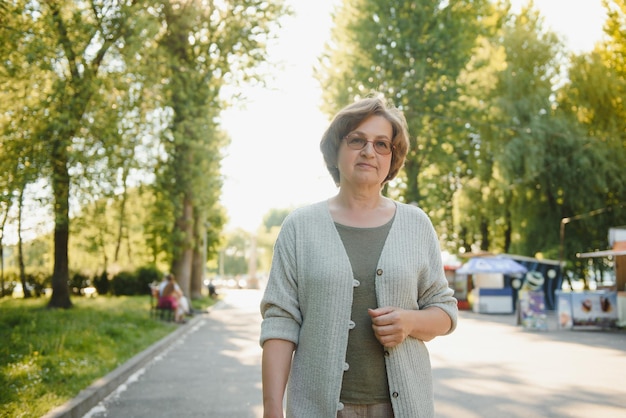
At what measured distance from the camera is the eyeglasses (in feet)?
9.02

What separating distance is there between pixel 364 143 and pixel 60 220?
59.1 ft

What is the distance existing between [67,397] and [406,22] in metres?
26.0

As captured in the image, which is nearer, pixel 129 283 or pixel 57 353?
pixel 57 353

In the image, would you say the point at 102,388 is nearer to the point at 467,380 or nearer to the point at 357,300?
the point at 467,380

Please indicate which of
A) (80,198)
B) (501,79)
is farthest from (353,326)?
(501,79)

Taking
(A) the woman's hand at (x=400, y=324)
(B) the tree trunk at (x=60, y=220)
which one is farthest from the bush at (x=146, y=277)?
(A) the woman's hand at (x=400, y=324)

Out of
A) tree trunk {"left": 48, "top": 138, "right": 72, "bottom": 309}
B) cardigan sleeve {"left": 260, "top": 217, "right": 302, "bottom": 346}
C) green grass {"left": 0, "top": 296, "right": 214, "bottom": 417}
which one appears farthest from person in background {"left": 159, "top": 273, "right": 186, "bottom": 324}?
cardigan sleeve {"left": 260, "top": 217, "right": 302, "bottom": 346}

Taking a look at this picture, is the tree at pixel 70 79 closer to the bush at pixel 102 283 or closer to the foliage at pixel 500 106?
the foliage at pixel 500 106

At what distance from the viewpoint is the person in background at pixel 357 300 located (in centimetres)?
247

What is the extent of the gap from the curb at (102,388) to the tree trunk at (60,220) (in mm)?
5846

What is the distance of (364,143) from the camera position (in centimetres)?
275

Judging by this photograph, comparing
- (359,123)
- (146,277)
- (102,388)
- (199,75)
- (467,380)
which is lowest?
(467,380)

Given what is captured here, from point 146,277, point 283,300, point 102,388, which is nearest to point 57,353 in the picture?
point 102,388

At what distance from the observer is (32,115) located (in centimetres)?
1641
